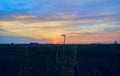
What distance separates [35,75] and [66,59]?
851cm

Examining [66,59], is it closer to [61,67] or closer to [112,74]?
[61,67]

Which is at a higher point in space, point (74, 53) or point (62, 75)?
point (74, 53)

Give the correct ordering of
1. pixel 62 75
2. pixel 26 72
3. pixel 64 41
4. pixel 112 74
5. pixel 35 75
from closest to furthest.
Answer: pixel 64 41 < pixel 62 75 < pixel 26 72 < pixel 112 74 < pixel 35 75

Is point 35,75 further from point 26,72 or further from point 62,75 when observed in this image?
point 62,75

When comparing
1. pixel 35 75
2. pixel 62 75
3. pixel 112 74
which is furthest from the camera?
pixel 35 75

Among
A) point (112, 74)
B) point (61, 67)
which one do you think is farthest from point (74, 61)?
point (112, 74)

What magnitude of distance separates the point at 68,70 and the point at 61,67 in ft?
1.61

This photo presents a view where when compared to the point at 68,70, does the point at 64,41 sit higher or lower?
higher

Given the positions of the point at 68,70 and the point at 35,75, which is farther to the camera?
the point at 35,75

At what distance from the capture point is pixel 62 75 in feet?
24.5

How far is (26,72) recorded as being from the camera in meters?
8.90

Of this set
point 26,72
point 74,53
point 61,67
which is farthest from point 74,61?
point 26,72

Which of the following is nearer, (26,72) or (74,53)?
(74,53)

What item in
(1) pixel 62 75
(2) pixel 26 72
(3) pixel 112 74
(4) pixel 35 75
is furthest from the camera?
(4) pixel 35 75
